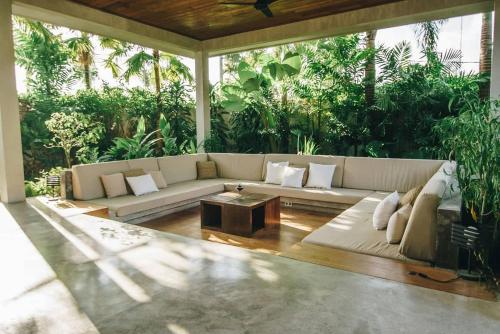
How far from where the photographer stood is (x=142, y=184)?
211 inches

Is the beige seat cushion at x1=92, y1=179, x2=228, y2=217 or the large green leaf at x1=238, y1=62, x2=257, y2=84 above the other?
the large green leaf at x1=238, y1=62, x2=257, y2=84

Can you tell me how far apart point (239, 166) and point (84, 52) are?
462 centimetres

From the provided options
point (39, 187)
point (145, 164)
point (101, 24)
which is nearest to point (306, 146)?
point (145, 164)

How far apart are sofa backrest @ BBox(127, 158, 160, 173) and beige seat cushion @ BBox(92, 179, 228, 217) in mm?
415

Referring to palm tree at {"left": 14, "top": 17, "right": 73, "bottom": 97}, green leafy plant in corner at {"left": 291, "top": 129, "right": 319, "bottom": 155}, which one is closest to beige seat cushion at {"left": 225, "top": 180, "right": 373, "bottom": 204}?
green leafy plant in corner at {"left": 291, "top": 129, "right": 319, "bottom": 155}

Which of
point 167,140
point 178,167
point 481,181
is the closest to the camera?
point 481,181

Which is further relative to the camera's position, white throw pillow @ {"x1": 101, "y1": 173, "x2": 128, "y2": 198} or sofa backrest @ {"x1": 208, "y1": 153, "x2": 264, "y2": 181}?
sofa backrest @ {"x1": 208, "y1": 153, "x2": 264, "y2": 181}

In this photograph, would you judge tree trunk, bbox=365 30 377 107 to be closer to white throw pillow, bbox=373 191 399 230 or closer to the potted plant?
white throw pillow, bbox=373 191 399 230

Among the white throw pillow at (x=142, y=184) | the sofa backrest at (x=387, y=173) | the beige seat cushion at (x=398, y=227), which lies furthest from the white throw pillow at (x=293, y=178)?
the beige seat cushion at (x=398, y=227)

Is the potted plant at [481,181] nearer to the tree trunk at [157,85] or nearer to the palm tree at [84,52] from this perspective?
the tree trunk at [157,85]

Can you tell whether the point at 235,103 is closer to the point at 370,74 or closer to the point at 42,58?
the point at 370,74

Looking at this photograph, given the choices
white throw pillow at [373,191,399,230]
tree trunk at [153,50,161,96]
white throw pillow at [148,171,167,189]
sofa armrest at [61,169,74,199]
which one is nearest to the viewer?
white throw pillow at [373,191,399,230]

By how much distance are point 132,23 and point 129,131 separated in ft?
9.40

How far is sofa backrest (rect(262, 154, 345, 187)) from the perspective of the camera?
5938mm
